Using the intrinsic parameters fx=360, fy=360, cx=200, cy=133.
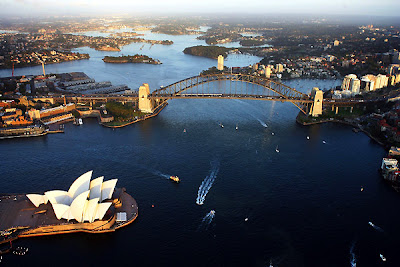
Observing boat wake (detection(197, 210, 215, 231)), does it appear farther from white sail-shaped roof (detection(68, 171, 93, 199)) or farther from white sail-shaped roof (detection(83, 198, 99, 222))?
white sail-shaped roof (detection(68, 171, 93, 199))

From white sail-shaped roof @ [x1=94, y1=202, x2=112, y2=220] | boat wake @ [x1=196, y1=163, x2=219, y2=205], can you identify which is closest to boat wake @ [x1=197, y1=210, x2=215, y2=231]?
boat wake @ [x1=196, y1=163, x2=219, y2=205]

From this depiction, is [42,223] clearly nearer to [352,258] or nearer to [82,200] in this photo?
[82,200]

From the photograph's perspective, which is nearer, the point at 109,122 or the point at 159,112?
the point at 109,122

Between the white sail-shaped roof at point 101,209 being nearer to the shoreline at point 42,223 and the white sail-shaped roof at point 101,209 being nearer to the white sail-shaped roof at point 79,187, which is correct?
the shoreline at point 42,223

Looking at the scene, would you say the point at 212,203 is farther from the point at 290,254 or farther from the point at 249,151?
the point at 249,151

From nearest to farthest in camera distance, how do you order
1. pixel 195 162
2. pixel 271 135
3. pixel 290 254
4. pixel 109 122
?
1. pixel 290 254
2. pixel 195 162
3. pixel 271 135
4. pixel 109 122

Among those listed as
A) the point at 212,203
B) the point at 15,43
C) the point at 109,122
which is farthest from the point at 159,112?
the point at 15,43
